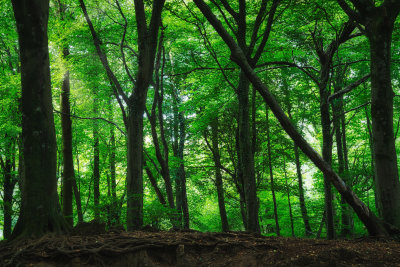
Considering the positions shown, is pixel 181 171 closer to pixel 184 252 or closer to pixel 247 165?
pixel 247 165

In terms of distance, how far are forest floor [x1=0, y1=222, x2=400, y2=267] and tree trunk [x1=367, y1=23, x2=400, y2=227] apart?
0.94 meters

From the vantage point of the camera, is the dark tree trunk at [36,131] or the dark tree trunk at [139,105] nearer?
the dark tree trunk at [36,131]

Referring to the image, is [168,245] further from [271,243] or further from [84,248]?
[271,243]

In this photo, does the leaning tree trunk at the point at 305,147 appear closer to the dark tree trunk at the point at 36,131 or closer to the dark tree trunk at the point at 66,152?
the dark tree trunk at the point at 36,131

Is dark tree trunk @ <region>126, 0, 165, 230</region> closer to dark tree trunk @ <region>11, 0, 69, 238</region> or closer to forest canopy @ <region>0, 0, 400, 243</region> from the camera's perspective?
forest canopy @ <region>0, 0, 400, 243</region>

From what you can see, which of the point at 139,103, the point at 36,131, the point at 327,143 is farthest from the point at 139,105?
the point at 327,143

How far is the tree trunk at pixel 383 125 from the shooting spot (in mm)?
5297

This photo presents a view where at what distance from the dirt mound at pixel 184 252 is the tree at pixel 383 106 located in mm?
1257

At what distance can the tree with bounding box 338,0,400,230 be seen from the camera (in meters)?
5.31

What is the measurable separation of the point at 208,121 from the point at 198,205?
10876mm

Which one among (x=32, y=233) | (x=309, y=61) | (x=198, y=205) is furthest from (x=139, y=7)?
(x=198, y=205)

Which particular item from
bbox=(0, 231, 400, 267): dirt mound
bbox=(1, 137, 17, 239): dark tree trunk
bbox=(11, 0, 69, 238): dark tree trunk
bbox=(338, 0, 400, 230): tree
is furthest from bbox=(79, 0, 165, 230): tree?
bbox=(1, 137, 17, 239): dark tree trunk

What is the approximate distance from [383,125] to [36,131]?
6.04m

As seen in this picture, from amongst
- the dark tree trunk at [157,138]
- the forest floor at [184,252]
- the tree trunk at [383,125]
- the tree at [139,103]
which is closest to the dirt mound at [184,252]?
the forest floor at [184,252]
